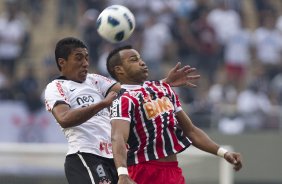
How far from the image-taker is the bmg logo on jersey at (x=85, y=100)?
8.13 meters

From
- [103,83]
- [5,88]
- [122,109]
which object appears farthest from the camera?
[5,88]

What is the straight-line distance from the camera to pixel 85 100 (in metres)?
8.17

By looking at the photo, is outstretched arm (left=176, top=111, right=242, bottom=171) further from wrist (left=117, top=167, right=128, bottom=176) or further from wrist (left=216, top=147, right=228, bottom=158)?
wrist (left=117, top=167, right=128, bottom=176)

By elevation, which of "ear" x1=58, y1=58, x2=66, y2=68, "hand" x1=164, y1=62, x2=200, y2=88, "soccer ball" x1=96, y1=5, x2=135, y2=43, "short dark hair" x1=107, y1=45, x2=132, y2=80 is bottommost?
"hand" x1=164, y1=62, x2=200, y2=88

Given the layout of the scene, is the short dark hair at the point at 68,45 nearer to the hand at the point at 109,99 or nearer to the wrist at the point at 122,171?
the hand at the point at 109,99

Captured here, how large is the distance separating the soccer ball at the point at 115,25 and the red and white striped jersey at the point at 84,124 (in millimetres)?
614

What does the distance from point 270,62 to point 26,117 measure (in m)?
5.01

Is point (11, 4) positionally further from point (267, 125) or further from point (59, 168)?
point (59, 168)

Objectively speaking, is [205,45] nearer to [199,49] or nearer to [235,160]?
[199,49]

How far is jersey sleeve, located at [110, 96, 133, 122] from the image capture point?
301 inches

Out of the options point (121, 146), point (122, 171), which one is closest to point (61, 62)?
point (121, 146)

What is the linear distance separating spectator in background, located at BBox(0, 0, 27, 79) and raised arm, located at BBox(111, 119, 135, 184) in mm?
10347

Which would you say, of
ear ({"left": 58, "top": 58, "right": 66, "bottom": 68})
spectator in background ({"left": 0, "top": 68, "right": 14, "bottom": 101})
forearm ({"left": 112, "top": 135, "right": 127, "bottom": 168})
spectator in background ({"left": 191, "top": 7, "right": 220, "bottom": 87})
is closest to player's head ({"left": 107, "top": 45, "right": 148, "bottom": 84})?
ear ({"left": 58, "top": 58, "right": 66, "bottom": 68})

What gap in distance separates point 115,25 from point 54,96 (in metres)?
1.07
